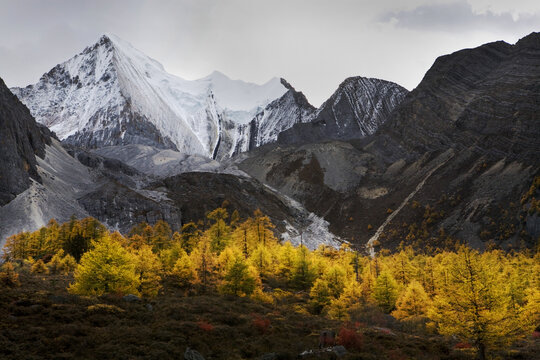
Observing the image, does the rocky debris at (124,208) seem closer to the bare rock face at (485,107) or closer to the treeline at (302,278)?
the treeline at (302,278)

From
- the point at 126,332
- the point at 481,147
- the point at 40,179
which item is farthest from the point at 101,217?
the point at 481,147

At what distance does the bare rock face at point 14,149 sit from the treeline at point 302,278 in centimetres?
4088

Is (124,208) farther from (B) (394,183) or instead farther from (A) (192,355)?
(A) (192,355)

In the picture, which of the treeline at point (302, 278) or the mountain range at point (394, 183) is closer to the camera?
the treeline at point (302, 278)

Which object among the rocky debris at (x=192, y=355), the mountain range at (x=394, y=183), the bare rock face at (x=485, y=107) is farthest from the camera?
the bare rock face at (x=485, y=107)

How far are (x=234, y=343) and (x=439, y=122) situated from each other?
602 ft

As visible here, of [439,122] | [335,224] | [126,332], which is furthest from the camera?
[439,122]

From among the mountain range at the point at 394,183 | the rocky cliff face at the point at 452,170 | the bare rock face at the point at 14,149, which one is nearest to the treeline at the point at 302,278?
the mountain range at the point at 394,183

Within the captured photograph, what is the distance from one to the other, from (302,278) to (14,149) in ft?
332

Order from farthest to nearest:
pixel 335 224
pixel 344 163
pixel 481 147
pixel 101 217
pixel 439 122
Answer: pixel 344 163, pixel 439 122, pixel 335 224, pixel 481 147, pixel 101 217

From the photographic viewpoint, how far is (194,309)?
1225 inches

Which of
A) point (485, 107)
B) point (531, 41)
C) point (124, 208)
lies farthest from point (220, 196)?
point (531, 41)

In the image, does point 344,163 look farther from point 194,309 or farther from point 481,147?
point 194,309

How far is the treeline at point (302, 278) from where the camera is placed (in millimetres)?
24281
